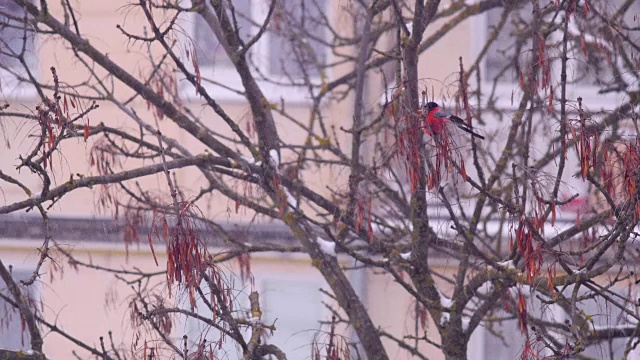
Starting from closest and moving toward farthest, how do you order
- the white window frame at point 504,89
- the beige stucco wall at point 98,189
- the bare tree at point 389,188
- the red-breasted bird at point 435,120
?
the red-breasted bird at point 435,120 < the bare tree at point 389,188 < the white window frame at point 504,89 < the beige stucco wall at point 98,189

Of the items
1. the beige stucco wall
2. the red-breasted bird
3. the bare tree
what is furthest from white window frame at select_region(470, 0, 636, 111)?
the red-breasted bird

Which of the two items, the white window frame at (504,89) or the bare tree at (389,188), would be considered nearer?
the bare tree at (389,188)

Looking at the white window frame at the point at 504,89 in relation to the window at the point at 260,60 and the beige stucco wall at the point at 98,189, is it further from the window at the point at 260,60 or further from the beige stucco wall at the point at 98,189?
the window at the point at 260,60

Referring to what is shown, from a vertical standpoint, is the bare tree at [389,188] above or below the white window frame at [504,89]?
below

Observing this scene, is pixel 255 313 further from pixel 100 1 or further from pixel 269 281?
pixel 100 1

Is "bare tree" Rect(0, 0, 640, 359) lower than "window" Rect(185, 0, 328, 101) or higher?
lower

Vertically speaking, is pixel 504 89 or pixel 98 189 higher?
pixel 504 89

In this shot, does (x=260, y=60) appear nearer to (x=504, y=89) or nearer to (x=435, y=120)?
(x=504, y=89)

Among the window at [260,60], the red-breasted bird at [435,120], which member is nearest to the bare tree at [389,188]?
the red-breasted bird at [435,120]

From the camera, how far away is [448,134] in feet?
7.23

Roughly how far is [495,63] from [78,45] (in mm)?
4118

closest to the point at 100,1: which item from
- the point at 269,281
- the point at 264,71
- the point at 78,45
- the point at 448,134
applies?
the point at 264,71

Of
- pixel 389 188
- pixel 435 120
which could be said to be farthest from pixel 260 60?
pixel 435 120

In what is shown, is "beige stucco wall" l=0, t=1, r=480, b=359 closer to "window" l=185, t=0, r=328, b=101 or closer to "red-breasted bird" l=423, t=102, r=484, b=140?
"window" l=185, t=0, r=328, b=101
